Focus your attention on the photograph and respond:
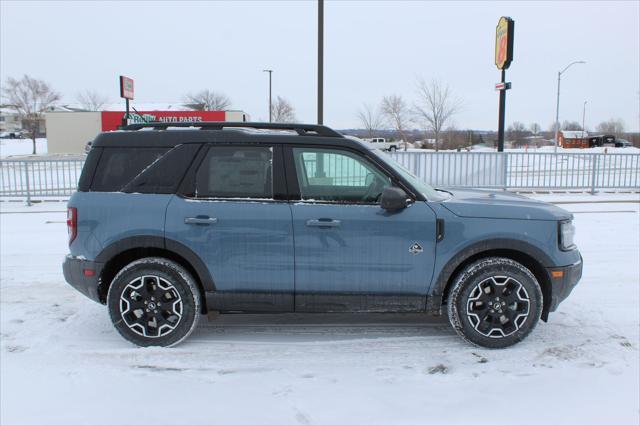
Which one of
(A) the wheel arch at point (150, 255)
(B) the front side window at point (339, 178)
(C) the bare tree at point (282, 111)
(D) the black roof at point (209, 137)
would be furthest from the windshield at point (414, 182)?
(C) the bare tree at point (282, 111)

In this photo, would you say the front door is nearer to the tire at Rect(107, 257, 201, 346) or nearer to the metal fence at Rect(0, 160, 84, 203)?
the tire at Rect(107, 257, 201, 346)

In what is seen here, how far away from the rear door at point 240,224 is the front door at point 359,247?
0.47ft

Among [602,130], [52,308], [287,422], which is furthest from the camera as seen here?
[602,130]

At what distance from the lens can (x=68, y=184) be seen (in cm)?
1525

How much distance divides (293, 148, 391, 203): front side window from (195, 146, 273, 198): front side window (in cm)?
28

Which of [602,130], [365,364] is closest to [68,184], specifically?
[365,364]

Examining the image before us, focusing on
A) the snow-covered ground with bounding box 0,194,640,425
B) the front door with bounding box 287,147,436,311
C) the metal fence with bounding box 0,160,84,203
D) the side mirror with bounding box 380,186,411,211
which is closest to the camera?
the snow-covered ground with bounding box 0,194,640,425

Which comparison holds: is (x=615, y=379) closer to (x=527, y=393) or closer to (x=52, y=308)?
(x=527, y=393)

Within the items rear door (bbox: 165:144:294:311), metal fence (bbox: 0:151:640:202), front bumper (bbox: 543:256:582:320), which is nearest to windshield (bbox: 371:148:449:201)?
rear door (bbox: 165:144:294:311)

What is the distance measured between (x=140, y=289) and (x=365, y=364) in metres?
1.96

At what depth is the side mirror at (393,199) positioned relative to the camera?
3.93 m

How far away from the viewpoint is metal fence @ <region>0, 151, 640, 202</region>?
1376 cm

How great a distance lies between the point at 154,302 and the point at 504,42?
1455 centimetres

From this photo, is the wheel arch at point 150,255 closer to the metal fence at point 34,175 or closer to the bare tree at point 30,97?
the metal fence at point 34,175
